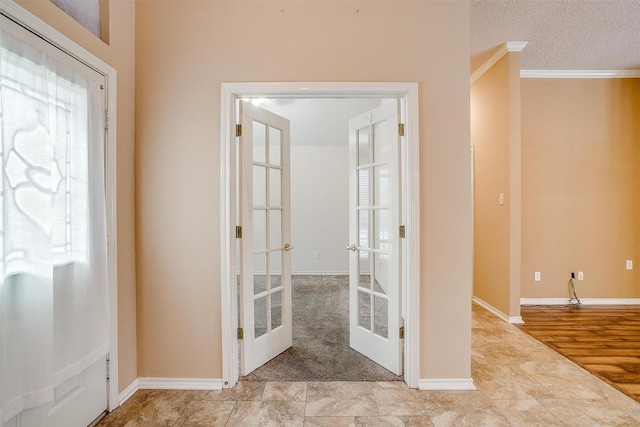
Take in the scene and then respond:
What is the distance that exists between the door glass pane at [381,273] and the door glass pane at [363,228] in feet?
0.50

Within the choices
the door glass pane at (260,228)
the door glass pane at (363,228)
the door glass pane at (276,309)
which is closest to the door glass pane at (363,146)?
the door glass pane at (363,228)

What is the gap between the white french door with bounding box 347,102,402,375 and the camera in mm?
2154

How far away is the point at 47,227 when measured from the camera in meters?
1.33

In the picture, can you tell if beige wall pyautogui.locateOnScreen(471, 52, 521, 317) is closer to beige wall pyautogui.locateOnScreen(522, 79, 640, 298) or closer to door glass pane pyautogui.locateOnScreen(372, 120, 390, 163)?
beige wall pyautogui.locateOnScreen(522, 79, 640, 298)

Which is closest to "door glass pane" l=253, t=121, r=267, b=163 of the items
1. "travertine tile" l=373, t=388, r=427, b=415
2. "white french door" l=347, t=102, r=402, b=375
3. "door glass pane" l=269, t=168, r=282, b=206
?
"door glass pane" l=269, t=168, r=282, b=206

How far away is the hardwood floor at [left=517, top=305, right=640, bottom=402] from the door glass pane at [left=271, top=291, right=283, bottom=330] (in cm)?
243

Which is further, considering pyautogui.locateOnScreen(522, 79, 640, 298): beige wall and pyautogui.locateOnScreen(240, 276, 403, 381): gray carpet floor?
pyautogui.locateOnScreen(522, 79, 640, 298): beige wall

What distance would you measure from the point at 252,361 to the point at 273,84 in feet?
6.58

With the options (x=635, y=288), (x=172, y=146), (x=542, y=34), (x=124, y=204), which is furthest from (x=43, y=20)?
(x=635, y=288)

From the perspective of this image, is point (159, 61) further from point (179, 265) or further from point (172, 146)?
point (179, 265)

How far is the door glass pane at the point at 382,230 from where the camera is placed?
2225 millimetres

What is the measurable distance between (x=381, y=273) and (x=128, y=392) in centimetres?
190

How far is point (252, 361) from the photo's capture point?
2227 millimetres

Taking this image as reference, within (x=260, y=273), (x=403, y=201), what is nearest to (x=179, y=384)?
(x=260, y=273)
